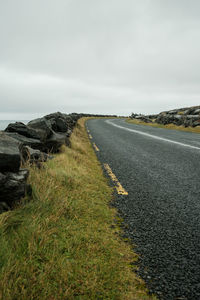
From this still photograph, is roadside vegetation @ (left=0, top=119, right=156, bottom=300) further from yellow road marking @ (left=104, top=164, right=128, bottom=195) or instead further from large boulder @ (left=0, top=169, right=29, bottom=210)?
yellow road marking @ (left=104, top=164, right=128, bottom=195)

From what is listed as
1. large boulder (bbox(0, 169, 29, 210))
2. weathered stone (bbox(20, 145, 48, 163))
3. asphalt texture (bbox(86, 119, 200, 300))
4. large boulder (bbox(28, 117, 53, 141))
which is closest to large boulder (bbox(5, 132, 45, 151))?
large boulder (bbox(28, 117, 53, 141))

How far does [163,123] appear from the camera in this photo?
28719mm

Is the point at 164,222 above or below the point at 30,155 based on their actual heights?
below

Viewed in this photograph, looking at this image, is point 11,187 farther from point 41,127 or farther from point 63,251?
point 41,127

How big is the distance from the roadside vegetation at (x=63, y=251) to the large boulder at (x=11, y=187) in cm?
15

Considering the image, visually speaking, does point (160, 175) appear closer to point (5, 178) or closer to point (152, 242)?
point (152, 242)

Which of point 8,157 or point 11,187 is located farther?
point 8,157

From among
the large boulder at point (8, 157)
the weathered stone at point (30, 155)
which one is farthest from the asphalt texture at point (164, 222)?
the weathered stone at point (30, 155)

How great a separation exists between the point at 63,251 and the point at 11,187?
1.06 m

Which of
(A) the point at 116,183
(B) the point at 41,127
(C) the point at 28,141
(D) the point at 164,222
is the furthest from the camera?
(B) the point at 41,127

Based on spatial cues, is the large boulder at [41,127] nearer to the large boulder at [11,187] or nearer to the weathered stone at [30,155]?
the weathered stone at [30,155]

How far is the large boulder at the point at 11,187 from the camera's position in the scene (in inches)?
98.4

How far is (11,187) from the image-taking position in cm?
255

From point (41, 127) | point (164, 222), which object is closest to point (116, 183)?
point (164, 222)
